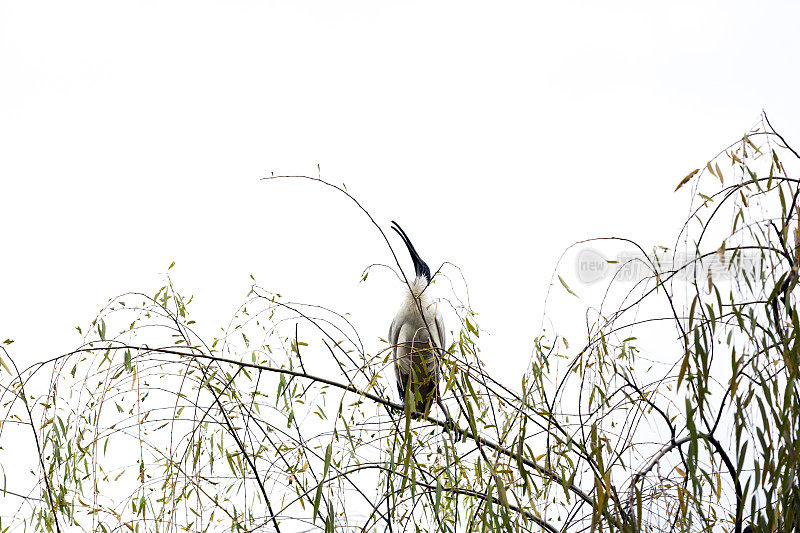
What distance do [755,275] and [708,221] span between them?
0.41ft

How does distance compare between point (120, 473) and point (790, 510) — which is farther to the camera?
point (120, 473)

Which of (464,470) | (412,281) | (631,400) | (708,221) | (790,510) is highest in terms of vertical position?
(412,281)

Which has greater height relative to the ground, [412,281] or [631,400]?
[412,281]

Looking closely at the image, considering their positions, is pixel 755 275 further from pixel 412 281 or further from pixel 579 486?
pixel 412 281

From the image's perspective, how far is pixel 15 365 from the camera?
159 cm

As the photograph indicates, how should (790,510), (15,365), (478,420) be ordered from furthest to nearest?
(478,420) < (15,365) < (790,510)

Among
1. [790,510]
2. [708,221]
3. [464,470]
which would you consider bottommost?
[790,510]

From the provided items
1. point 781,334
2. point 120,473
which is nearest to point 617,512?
point 781,334

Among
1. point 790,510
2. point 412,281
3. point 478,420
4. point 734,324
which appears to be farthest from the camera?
point 412,281

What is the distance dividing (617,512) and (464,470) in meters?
0.35

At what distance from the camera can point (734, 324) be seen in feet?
4.61

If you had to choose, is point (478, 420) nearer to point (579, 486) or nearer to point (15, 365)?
point (579, 486)

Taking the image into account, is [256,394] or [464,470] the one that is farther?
[256,394]

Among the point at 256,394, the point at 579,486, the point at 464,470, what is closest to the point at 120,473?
the point at 256,394
